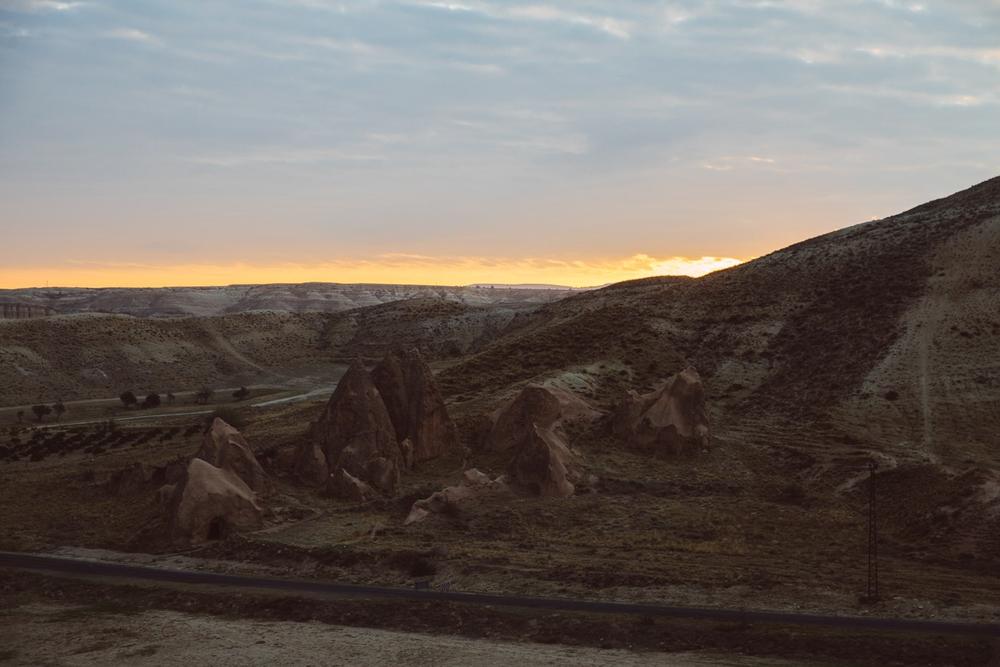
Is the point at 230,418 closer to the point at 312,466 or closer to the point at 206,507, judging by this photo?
the point at 312,466

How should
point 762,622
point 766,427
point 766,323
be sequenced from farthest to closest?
point 766,323 < point 766,427 < point 762,622

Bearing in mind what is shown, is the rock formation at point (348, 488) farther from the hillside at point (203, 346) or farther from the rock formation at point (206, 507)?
the hillside at point (203, 346)

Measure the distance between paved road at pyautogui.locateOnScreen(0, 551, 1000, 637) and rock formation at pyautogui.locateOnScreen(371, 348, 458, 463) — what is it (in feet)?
68.4

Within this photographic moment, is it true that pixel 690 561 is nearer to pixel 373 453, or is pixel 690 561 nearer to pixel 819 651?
pixel 819 651

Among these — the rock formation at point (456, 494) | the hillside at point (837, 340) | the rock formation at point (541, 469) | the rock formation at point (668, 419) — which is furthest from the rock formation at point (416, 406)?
the hillside at point (837, 340)

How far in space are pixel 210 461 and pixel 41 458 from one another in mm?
30952

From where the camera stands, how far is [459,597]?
36.4 meters

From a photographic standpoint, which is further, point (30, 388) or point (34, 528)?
point (30, 388)

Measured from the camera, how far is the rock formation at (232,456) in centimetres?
5150

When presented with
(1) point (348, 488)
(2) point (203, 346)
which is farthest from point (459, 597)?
(2) point (203, 346)

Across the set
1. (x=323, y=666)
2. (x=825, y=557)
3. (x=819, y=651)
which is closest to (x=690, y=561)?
(x=825, y=557)

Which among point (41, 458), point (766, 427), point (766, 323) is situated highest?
point (766, 323)

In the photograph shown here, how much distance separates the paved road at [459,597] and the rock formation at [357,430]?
15479mm

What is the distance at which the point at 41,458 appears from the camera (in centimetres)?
7450
